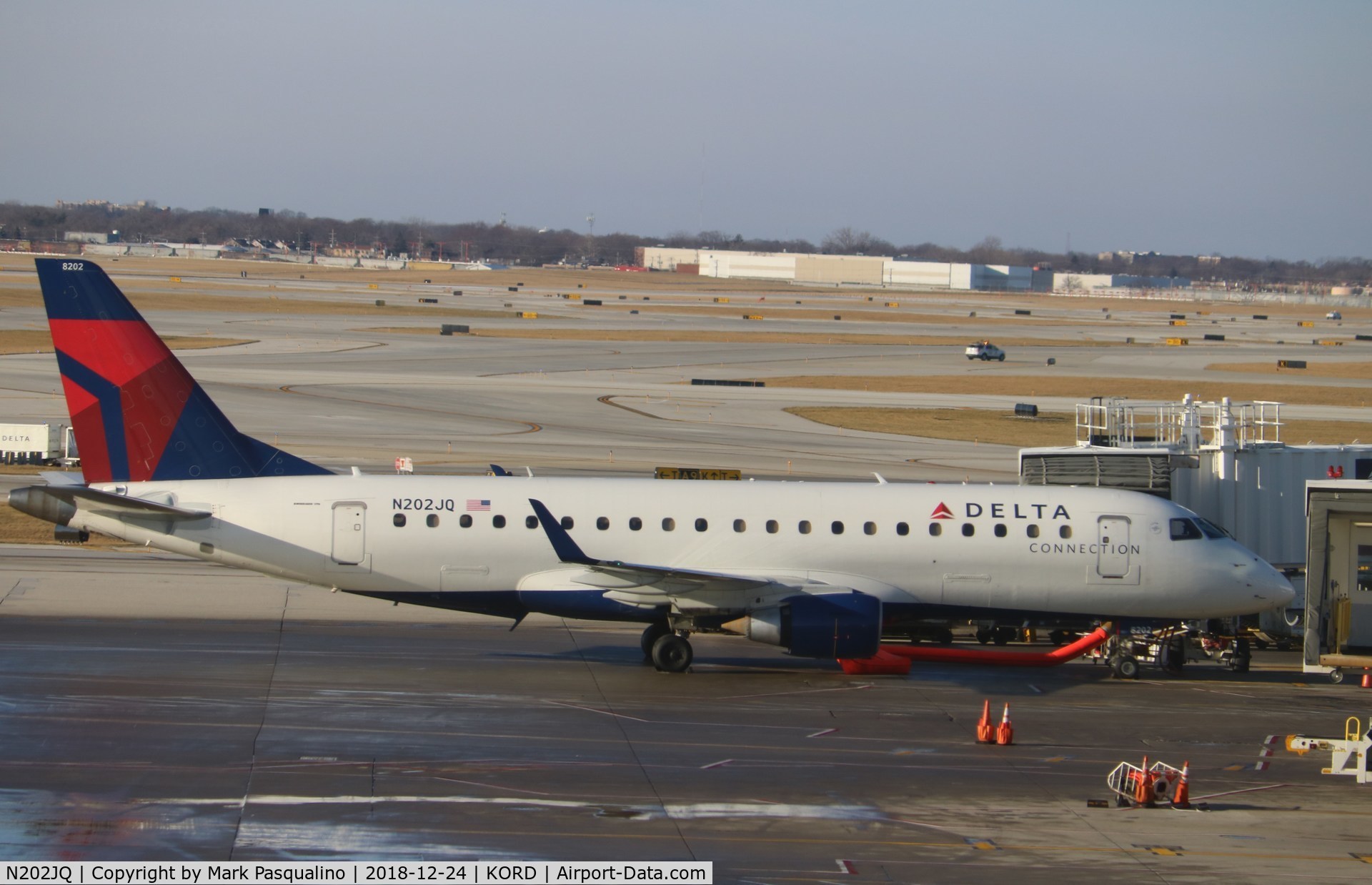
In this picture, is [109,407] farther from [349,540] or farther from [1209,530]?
[1209,530]

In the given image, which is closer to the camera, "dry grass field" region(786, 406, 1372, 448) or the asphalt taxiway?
the asphalt taxiway

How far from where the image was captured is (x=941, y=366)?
4035 inches

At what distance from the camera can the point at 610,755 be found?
2045 centimetres

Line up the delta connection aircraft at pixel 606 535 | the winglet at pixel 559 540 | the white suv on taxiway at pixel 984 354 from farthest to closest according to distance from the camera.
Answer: the white suv on taxiway at pixel 984 354 → the delta connection aircraft at pixel 606 535 → the winglet at pixel 559 540

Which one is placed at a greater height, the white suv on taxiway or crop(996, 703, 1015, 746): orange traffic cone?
the white suv on taxiway

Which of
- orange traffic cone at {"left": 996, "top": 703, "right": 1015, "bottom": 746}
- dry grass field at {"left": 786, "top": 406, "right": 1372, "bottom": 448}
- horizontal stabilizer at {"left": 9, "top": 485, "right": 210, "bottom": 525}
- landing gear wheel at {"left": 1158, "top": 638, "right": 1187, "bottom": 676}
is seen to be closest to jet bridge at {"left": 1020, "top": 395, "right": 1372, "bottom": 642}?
landing gear wheel at {"left": 1158, "top": 638, "right": 1187, "bottom": 676}

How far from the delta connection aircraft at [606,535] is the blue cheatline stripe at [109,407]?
0.12ft

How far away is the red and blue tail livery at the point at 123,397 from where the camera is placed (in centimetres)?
2611

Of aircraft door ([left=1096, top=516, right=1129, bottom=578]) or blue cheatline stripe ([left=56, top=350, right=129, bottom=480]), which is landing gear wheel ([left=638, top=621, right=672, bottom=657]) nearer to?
aircraft door ([left=1096, top=516, right=1129, bottom=578])

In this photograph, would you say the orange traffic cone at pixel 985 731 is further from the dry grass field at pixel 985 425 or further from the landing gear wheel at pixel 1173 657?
the dry grass field at pixel 985 425

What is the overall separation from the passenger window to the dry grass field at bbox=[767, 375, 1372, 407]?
54253 millimetres

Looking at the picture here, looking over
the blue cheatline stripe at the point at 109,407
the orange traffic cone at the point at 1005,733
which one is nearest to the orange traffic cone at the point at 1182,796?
the orange traffic cone at the point at 1005,733

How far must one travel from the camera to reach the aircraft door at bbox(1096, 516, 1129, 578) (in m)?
27.4

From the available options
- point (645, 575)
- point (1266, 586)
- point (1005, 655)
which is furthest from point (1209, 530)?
point (645, 575)
